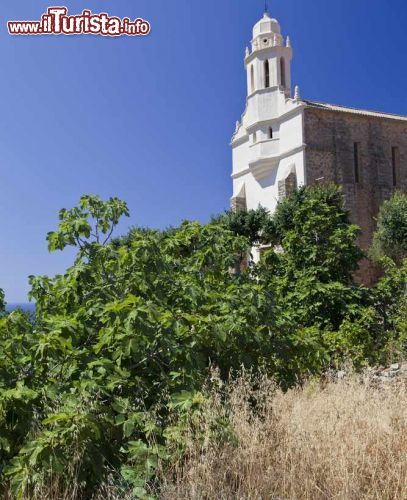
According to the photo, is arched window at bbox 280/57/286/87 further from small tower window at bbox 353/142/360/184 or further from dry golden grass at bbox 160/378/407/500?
dry golden grass at bbox 160/378/407/500

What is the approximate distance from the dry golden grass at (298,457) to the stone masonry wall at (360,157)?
22.0 metres

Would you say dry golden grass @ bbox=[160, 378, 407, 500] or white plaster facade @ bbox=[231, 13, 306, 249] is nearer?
dry golden grass @ bbox=[160, 378, 407, 500]

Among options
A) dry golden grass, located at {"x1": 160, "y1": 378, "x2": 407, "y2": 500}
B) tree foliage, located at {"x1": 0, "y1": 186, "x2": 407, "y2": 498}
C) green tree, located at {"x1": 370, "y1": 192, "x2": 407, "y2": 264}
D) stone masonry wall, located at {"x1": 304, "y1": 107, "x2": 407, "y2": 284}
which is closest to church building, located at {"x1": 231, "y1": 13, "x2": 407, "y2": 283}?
stone masonry wall, located at {"x1": 304, "y1": 107, "x2": 407, "y2": 284}

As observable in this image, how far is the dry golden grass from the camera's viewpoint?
129 inches

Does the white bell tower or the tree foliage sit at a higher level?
the white bell tower

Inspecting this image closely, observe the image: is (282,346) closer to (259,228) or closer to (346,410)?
(346,410)

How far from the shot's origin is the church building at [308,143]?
25484 mm

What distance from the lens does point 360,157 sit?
27.1m

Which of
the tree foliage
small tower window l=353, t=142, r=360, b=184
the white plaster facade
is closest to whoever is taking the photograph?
the tree foliage

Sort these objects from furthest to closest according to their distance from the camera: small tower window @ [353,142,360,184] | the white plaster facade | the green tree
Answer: small tower window @ [353,142,360,184] < the white plaster facade < the green tree

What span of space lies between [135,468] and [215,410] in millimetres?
726

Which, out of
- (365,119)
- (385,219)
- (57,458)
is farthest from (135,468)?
(365,119)

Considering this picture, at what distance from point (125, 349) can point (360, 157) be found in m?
26.4

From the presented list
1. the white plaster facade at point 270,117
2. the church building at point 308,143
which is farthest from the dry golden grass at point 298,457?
the white plaster facade at point 270,117
